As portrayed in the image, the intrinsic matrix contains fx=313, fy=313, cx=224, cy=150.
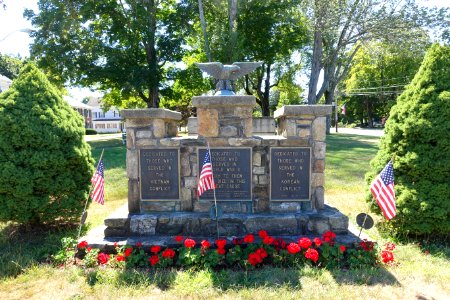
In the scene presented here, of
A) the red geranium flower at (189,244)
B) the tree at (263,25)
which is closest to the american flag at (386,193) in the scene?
the red geranium flower at (189,244)

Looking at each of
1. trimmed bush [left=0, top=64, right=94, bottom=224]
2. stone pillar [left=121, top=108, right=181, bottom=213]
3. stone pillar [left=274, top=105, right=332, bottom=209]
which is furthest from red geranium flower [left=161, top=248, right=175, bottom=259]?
stone pillar [left=274, top=105, right=332, bottom=209]

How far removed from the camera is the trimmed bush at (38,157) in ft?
15.5

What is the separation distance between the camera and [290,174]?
185 inches

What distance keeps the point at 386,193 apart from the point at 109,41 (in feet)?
63.5

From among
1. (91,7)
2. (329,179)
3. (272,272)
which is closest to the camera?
(272,272)

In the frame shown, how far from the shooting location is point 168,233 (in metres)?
4.69

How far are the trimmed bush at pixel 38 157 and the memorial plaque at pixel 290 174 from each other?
10.4ft

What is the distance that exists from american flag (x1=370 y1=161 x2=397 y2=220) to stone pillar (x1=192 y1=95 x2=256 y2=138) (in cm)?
186

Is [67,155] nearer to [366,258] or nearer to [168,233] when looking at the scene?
[168,233]

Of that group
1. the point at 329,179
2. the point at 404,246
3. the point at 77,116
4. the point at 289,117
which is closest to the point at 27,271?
the point at 77,116

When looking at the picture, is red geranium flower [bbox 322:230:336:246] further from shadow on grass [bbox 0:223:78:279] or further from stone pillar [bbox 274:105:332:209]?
shadow on grass [bbox 0:223:78:279]

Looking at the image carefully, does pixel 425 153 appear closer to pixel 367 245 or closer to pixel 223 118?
pixel 367 245

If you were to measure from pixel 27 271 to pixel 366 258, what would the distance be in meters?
4.30

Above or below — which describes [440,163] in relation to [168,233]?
above
